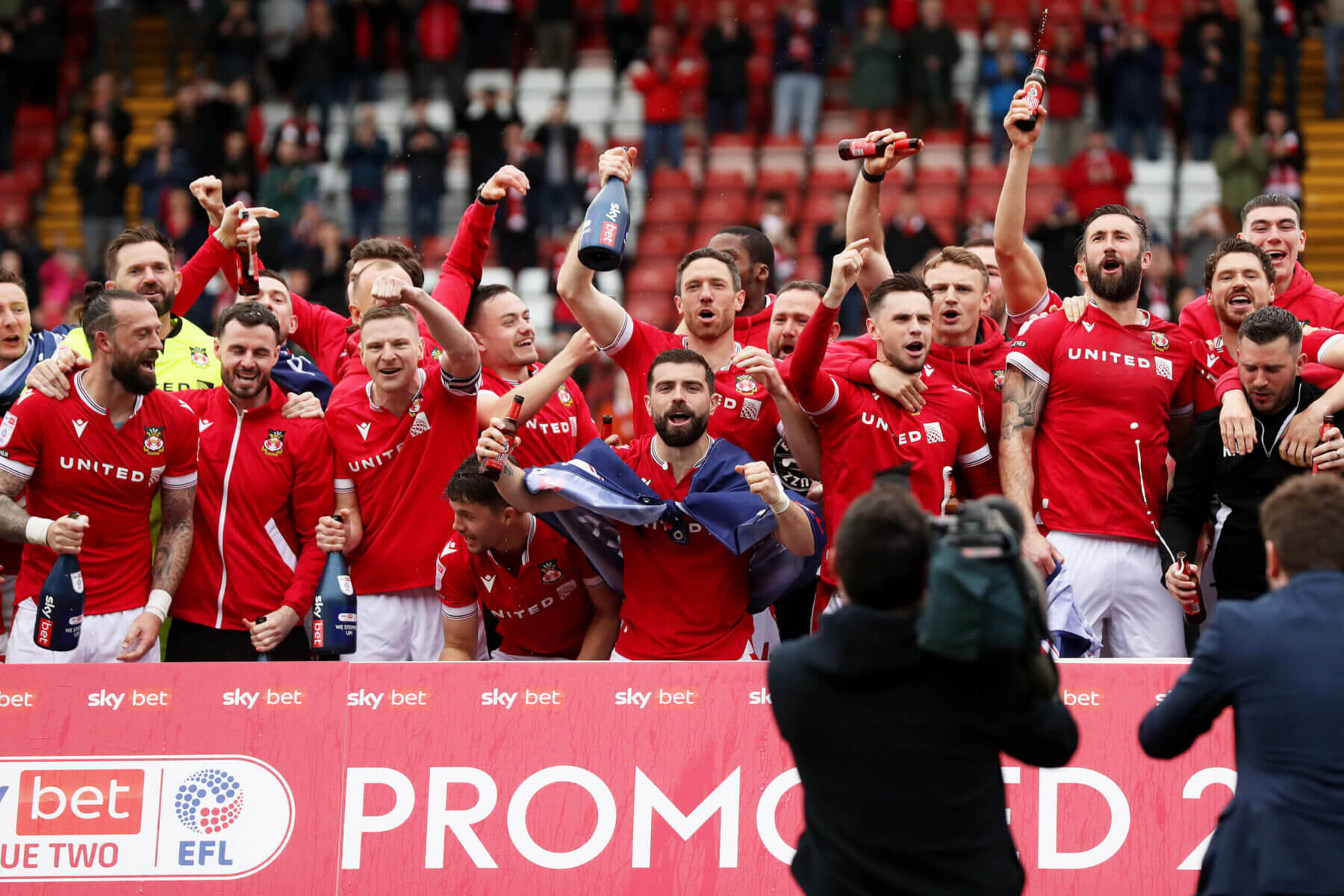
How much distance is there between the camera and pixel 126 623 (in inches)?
285

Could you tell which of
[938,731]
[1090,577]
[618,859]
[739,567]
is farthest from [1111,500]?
[938,731]

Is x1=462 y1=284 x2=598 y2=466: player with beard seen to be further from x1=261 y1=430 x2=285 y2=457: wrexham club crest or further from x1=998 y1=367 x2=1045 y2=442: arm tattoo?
x1=998 y1=367 x2=1045 y2=442: arm tattoo

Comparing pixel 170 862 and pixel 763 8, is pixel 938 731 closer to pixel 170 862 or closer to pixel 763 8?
pixel 170 862

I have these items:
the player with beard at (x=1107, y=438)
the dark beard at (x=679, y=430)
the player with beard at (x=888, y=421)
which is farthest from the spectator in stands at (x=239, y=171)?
the player with beard at (x=1107, y=438)

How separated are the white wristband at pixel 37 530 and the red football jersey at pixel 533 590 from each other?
1797 mm

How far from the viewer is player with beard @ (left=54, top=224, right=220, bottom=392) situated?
812 cm

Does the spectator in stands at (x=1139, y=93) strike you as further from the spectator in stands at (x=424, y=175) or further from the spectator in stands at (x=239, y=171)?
the spectator in stands at (x=239, y=171)

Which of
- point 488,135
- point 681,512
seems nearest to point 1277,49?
point 488,135

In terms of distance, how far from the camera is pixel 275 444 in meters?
7.53

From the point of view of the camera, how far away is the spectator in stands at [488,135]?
1858 cm

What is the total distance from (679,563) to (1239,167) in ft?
41.4

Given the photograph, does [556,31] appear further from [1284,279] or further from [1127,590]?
[1127,590]

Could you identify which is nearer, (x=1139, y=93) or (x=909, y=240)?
(x=909, y=240)

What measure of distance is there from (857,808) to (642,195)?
641 inches
